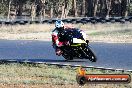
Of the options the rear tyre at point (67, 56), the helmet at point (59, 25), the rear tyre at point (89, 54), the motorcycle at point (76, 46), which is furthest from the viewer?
the rear tyre at point (67, 56)

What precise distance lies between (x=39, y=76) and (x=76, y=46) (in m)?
2.89

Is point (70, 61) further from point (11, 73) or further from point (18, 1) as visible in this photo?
point (18, 1)

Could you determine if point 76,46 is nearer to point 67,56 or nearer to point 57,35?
point 57,35

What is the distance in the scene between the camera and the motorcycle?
1747 cm

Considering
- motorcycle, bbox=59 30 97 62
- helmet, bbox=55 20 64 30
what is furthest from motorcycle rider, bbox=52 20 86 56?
motorcycle, bbox=59 30 97 62

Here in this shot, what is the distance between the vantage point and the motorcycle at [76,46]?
17.5 meters

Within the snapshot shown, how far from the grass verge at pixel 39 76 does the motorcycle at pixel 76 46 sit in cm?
74

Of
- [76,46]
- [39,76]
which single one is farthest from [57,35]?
[39,76]

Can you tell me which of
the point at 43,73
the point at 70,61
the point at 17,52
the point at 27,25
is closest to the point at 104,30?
the point at 27,25

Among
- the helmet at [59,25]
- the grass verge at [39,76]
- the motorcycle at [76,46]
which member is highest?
the helmet at [59,25]

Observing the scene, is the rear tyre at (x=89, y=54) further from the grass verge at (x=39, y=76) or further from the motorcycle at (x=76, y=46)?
the grass verge at (x=39, y=76)

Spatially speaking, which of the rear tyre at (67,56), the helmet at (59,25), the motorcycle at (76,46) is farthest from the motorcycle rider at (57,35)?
the rear tyre at (67,56)

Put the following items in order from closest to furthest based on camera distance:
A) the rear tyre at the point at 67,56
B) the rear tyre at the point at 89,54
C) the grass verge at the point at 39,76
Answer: the grass verge at the point at 39,76 < the rear tyre at the point at 89,54 < the rear tyre at the point at 67,56

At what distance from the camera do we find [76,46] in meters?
17.8
